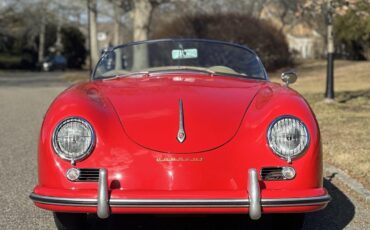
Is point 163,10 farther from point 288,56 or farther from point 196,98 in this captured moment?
point 196,98

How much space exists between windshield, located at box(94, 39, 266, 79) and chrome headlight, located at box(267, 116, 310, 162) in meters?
1.44

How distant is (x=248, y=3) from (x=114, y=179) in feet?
129

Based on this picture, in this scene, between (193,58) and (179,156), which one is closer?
(179,156)

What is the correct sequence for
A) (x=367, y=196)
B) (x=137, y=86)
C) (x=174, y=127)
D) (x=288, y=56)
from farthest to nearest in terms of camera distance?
1. (x=288, y=56)
2. (x=367, y=196)
3. (x=137, y=86)
4. (x=174, y=127)

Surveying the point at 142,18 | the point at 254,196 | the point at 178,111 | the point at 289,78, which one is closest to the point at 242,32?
the point at 142,18

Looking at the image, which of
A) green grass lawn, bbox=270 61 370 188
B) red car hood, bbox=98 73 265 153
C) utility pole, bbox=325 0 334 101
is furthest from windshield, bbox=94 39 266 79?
utility pole, bbox=325 0 334 101

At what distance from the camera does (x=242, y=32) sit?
Answer: 29.9 m

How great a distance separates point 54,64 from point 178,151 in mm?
50134

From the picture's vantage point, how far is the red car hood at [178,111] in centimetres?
408

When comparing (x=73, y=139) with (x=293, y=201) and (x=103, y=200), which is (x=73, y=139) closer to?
(x=103, y=200)

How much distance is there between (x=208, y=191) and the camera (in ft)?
12.8

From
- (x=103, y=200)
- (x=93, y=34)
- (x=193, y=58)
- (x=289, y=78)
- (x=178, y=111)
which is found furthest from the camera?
(x=93, y=34)

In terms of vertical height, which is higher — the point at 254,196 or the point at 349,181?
the point at 254,196

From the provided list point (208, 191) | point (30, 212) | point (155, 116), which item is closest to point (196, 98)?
point (155, 116)
